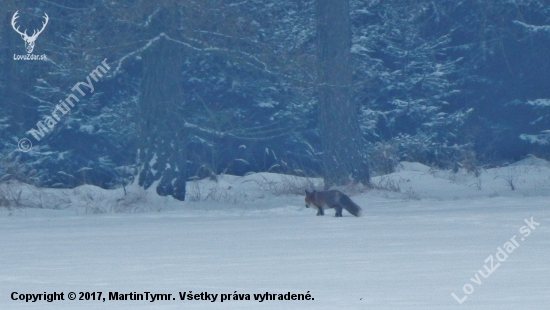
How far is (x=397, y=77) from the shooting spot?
29.5 meters

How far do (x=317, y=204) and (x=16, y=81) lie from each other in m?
13.2

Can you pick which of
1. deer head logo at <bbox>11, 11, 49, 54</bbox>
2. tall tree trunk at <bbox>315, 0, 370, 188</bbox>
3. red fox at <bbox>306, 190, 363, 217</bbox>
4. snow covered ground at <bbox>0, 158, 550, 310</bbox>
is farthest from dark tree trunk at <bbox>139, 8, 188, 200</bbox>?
red fox at <bbox>306, 190, 363, 217</bbox>

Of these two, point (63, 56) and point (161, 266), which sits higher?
point (63, 56)

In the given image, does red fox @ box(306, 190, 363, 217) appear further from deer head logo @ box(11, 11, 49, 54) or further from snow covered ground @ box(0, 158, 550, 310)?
deer head logo @ box(11, 11, 49, 54)

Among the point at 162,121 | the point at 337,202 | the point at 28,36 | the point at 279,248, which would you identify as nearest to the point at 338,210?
the point at 337,202

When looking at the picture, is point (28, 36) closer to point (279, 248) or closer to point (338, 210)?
point (338, 210)

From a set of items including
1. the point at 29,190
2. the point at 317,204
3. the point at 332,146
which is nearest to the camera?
the point at 317,204

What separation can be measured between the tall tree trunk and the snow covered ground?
111 cm

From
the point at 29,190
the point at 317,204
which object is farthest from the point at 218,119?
the point at 317,204

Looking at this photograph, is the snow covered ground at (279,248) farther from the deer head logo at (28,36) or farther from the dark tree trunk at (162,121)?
the deer head logo at (28,36)

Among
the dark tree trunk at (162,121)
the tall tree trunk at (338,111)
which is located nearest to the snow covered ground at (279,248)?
the dark tree trunk at (162,121)

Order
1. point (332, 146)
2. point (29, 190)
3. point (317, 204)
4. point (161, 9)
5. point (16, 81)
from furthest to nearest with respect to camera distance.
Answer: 1. point (16, 81)
2. point (332, 146)
3. point (29, 190)
4. point (161, 9)
5. point (317, 204)

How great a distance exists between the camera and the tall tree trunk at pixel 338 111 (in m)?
18.7

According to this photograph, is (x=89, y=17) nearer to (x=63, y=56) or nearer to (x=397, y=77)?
(x=63, y=56)
